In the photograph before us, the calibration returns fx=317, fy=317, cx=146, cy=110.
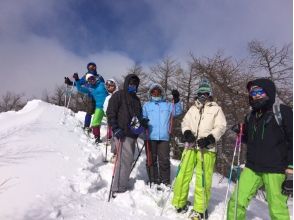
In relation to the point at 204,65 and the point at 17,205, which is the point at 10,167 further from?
the point at 204,65

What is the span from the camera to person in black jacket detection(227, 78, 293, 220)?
4.43 m

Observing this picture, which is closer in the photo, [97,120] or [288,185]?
[288,185]

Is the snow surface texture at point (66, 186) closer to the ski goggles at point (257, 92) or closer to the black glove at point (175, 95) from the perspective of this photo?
the black glove at point (175, 95)

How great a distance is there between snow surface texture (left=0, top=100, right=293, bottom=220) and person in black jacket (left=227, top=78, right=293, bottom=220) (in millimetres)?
1375

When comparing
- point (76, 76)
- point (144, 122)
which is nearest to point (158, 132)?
point (144, 122)

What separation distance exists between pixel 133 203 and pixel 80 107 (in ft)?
128

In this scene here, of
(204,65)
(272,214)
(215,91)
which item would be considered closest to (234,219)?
(272,214)

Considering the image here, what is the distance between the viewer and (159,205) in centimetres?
604

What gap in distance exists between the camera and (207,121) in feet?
19.5

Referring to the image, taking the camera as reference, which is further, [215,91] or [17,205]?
[215,91]

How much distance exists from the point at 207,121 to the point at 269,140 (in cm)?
145

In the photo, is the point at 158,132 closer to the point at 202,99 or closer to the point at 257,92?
the point at 202,99

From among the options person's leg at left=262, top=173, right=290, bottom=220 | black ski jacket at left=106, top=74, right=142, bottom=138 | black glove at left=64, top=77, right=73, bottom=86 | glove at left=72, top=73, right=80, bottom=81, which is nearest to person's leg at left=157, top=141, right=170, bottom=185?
black ski jacket at left=106, top=74, right=142, bottom=138

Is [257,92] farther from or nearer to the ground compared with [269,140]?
farther from the ground
